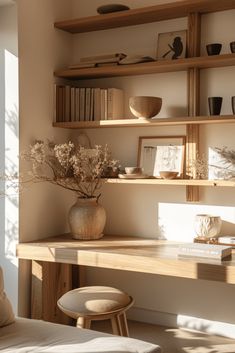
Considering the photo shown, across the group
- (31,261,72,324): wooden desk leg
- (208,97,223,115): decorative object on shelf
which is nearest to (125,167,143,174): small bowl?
(208,97,223,115): decorative object on shelf

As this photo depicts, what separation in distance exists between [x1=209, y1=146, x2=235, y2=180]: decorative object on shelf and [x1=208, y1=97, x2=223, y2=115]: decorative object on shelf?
27 centimetres

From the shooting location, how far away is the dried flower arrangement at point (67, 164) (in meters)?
3.53

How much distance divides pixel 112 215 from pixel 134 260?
864mm

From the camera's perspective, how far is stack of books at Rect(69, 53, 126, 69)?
3.62 metres

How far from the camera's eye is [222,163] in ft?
11.1

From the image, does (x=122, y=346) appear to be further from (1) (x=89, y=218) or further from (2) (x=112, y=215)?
(2) (x=112, y=215)

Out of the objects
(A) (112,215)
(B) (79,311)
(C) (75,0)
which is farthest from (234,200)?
(C) (75,0)

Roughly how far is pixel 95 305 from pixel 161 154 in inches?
51.3

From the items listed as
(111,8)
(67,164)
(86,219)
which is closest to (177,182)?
(86,219)

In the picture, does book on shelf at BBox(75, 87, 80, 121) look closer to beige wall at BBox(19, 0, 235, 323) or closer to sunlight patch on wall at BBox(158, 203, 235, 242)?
beige wall at BBox(19, 0, 235, 323)

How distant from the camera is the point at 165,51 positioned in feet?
11.8

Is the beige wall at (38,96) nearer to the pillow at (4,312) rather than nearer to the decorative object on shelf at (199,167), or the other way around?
the pillow at (4,312)

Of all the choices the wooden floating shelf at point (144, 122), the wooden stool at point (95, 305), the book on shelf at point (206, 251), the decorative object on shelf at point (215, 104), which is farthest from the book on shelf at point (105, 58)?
the wooden stool at point (95, 305)

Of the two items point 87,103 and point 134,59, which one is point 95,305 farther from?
point 134,59
